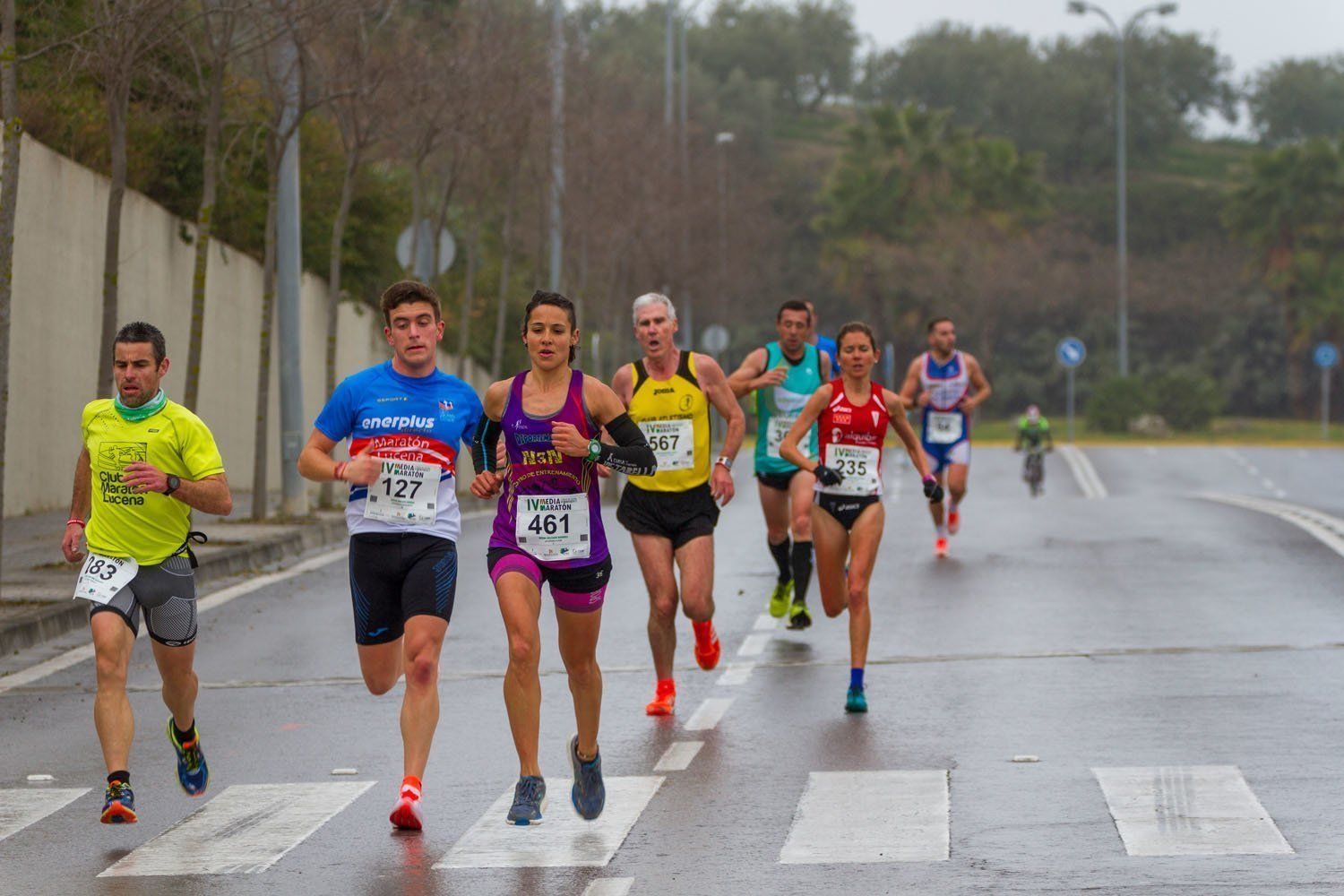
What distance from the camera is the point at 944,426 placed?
782 inches

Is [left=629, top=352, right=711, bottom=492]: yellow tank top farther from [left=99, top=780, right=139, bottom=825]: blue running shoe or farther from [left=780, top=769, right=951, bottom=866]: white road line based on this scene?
[left=99, top=780, right=139, bottom=825]: blue running shoe

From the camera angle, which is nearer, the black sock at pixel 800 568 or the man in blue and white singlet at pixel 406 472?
the man in blue and white singlet at pixel 406 472

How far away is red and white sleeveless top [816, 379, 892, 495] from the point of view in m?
11.8

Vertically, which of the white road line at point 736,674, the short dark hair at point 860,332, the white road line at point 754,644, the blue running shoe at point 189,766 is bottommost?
the blue running shoe at point 189,766

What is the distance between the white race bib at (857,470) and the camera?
11820 mm

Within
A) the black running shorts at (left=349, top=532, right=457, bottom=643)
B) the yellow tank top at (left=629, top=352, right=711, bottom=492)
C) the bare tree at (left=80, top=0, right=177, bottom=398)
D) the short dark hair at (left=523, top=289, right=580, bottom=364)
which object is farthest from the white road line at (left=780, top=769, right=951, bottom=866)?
the bare tree at (left=80, top=0, right=177, bottom=398)

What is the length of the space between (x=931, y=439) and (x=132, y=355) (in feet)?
Answer: 39.9

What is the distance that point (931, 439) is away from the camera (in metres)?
19.9

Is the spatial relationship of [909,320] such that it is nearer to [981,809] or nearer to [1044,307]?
[1044,307]

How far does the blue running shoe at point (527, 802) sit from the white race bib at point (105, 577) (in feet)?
5.50

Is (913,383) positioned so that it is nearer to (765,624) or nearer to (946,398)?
(946,398)

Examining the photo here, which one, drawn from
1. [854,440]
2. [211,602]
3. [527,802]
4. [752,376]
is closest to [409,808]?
[527,802]

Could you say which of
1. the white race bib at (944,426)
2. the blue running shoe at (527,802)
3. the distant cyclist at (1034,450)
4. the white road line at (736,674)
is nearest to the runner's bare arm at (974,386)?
the white race bib at (944,426)

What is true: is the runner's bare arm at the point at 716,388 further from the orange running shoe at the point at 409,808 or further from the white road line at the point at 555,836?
the orange running shoe at the point at 409,808
